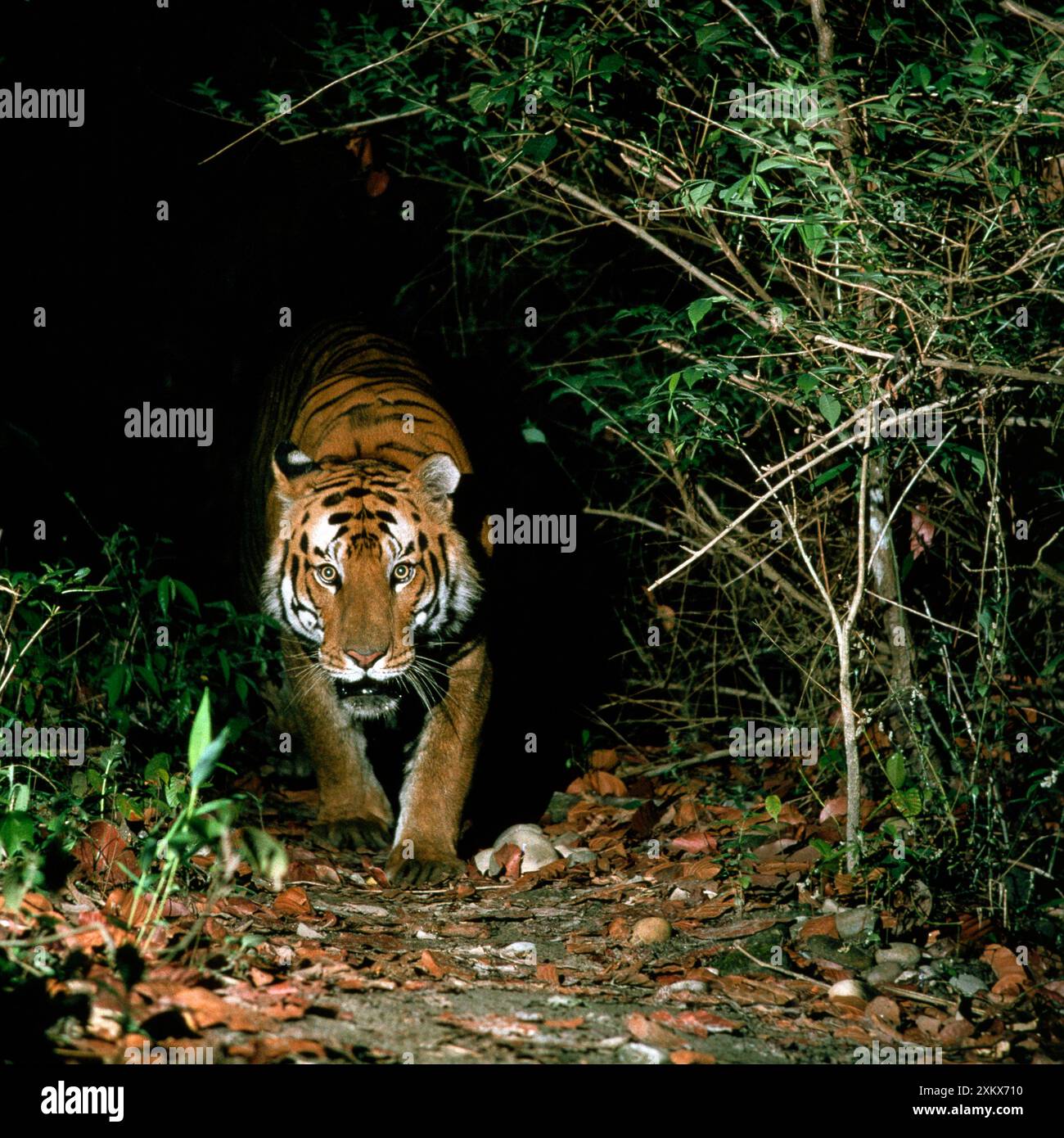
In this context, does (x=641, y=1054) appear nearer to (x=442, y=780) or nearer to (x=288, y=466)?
(x=442, y=780)

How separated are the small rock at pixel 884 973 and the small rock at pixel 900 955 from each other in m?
0.01

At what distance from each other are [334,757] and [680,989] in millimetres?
2124

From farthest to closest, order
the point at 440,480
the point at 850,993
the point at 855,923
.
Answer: the point at 440,480 → the point at 855,923 → the point at 850,993

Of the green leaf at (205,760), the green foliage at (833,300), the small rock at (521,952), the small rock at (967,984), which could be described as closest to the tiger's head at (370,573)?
the green foliage at (833,300)

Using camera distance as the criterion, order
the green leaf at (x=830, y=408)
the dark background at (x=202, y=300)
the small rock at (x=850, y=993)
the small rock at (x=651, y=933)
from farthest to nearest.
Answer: the dark background at (x=202, y=300)
the small rock at (x=651, y=933)
the green leaf at (x=830, y=408)
the small rock at (x=850, y=993)

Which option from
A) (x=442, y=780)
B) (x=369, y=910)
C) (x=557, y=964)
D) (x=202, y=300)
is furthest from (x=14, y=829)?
(x=202, y=300)

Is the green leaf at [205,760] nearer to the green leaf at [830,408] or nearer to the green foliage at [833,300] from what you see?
the green foliage at [833,300]

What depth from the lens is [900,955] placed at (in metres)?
3.55

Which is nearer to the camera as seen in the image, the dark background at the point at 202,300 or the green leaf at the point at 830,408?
the green leaf at the point at 830,408

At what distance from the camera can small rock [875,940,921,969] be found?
3530 millimetres

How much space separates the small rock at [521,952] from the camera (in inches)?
144

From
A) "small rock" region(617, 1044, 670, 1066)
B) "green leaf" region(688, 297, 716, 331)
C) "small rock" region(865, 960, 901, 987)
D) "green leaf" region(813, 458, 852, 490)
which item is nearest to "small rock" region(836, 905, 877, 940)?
"small rock" region(865, 960, 901, 987)

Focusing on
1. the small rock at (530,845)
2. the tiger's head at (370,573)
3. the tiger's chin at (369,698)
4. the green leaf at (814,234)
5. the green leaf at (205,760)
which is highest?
the green leaf at (814,234)
